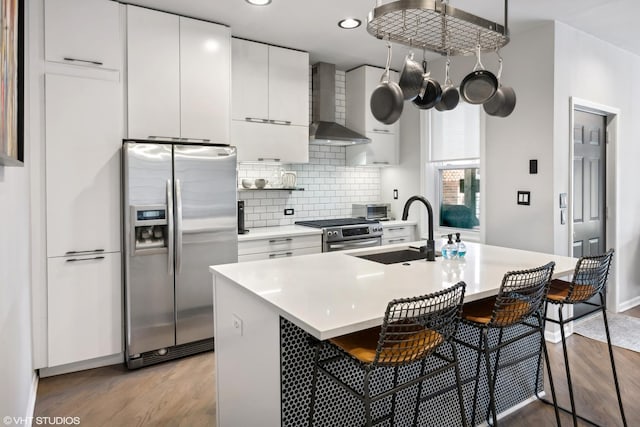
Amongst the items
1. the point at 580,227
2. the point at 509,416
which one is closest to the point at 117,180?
the point at 509,416

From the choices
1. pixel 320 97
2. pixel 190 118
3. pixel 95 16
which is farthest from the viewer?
pixel 320 97

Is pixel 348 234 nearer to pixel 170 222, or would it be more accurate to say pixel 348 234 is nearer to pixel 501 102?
pixel 170 222

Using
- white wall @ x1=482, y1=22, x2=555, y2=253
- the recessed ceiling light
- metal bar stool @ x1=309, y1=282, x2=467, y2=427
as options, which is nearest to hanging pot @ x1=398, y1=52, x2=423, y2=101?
metal bar stool @ x1=309, y1=282, x2=467, y2=427

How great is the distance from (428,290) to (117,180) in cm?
Answer: 242

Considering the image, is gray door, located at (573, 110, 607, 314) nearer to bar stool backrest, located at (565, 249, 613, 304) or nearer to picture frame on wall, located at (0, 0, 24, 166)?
bar stool backrest, located at (565, 249, 613, 304)

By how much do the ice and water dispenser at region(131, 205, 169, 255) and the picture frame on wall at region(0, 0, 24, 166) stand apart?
4.24ft

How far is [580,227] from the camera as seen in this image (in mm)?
3938

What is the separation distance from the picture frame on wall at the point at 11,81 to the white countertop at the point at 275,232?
2.05 meters

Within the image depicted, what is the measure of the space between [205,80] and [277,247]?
5.13 feet

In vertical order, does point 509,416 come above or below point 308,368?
below

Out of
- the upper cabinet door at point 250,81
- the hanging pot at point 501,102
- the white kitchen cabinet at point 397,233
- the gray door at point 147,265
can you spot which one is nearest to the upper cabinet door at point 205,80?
the upper cabinet door at point 250,81

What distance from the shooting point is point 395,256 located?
271cm

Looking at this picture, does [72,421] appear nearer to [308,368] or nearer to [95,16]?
[308,368]

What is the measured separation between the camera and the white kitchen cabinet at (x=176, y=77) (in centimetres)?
314
